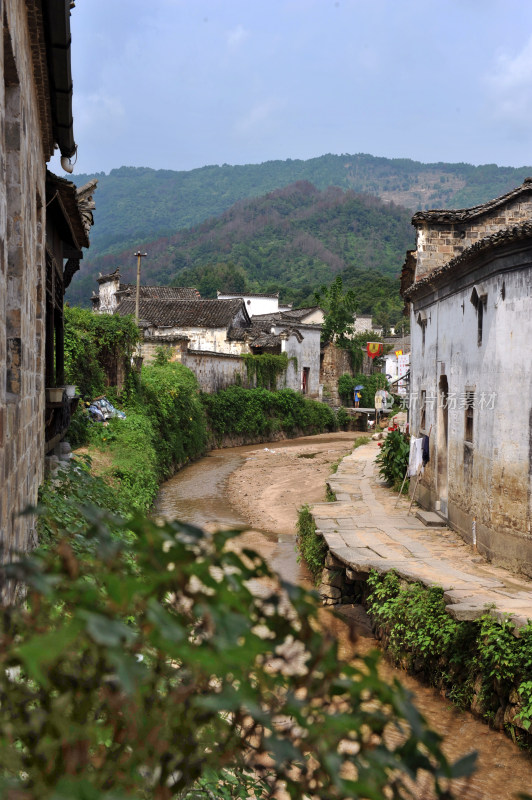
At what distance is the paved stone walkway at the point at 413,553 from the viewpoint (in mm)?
7574

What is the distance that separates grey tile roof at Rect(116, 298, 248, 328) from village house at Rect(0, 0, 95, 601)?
28019 mm

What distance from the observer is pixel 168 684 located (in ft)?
5.02

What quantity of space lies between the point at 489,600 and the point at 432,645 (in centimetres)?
79

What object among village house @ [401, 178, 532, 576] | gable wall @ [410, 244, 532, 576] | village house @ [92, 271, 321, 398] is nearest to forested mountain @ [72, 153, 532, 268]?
village house @ [92, 271, 321, 398]

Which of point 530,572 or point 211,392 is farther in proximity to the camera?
point 211,392

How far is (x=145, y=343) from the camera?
28.9 meters

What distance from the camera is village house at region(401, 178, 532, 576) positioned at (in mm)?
9469

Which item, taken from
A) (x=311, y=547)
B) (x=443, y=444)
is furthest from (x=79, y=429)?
(x=443, y=444)

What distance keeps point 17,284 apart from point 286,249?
282ft

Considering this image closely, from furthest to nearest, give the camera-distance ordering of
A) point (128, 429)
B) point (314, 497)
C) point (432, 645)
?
1. point (314, 497)
2. point (128, 429)
3. point (432, 645)

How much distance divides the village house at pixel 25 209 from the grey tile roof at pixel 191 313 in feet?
91.9

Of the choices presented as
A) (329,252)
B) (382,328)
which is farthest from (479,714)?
(329,252)

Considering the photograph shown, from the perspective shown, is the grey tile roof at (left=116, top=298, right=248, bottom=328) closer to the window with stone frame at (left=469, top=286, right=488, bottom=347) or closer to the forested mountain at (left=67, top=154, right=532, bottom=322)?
the forested mountain at (left=67, top=154, right=532, bottom=322)

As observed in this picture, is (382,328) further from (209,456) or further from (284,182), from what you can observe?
(284,182)
